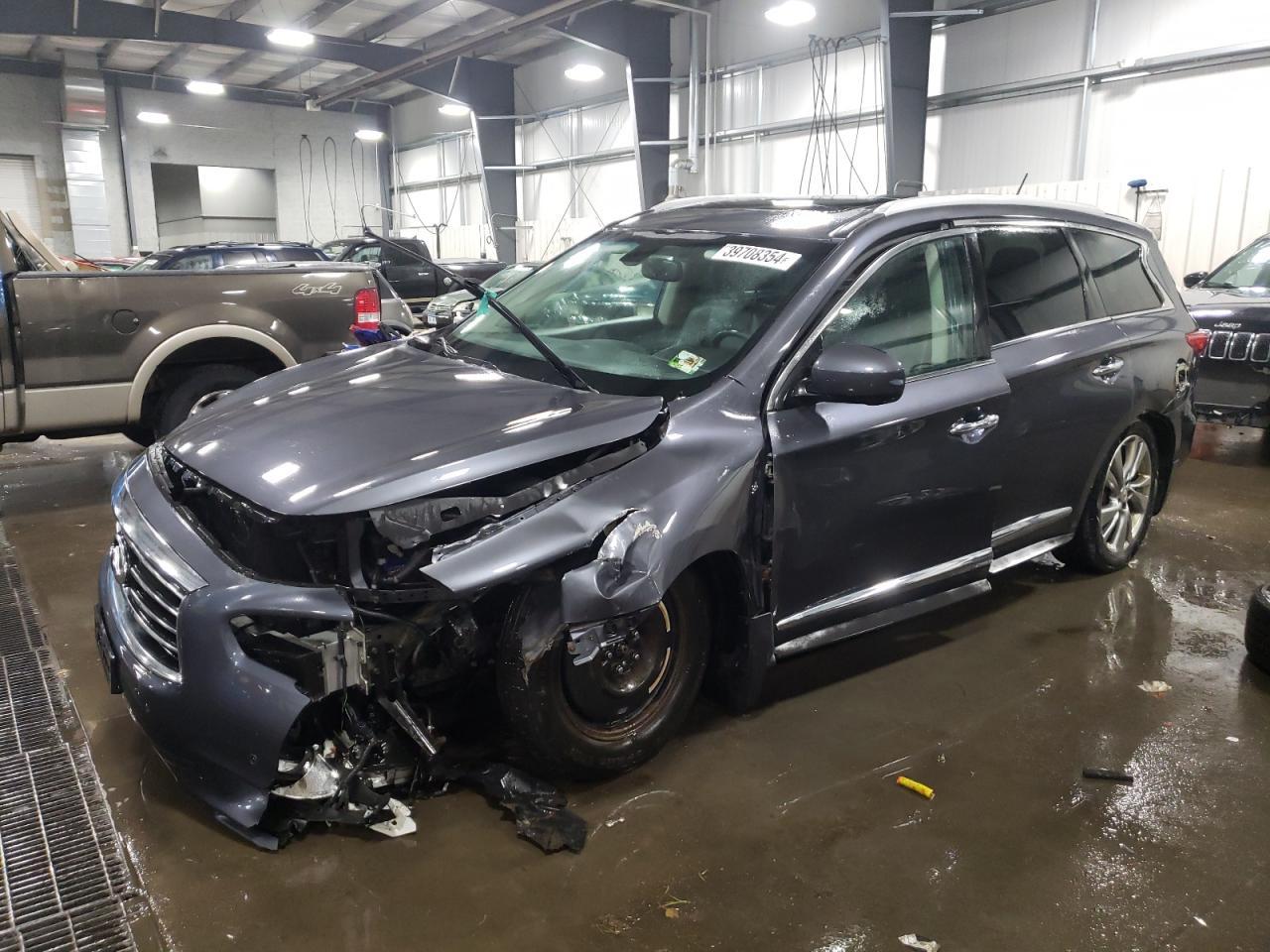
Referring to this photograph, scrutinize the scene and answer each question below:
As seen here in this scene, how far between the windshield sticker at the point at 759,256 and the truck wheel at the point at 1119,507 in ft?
6.39

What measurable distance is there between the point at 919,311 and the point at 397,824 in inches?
93.2

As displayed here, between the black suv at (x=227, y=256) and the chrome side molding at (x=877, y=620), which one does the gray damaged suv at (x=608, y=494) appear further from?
the black suv at (x=227, y=256)

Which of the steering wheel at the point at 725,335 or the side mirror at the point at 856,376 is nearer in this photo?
the side mirror at the point at 856,376

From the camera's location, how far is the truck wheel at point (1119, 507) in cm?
427

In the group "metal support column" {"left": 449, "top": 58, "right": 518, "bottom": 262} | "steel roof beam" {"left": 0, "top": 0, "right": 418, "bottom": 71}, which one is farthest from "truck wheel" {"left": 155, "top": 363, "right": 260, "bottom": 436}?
"metal support column" {"left": 449, "top": 58, "right": 518, "bottom": 262}

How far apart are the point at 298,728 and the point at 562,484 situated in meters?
0.91

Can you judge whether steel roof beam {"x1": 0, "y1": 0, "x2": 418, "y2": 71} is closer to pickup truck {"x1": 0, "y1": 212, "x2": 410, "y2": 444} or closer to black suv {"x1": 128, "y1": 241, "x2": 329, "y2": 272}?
black suv {"x1": 128, "y1": 241, "x2": 329, "y2": 272}

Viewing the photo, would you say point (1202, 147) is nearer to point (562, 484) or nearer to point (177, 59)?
point (562, 484)

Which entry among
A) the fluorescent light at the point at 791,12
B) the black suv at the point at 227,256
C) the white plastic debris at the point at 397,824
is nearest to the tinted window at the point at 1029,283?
the white plastic debris at the point at 397,824

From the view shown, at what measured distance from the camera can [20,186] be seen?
20688 millimetres

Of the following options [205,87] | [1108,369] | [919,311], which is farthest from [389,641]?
[205,87]

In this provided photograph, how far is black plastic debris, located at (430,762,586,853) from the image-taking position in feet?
8.20

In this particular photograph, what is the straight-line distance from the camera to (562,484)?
2512 mm

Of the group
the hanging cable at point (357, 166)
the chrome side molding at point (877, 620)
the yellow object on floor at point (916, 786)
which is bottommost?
the yellow object on floor at point (916, 786)
